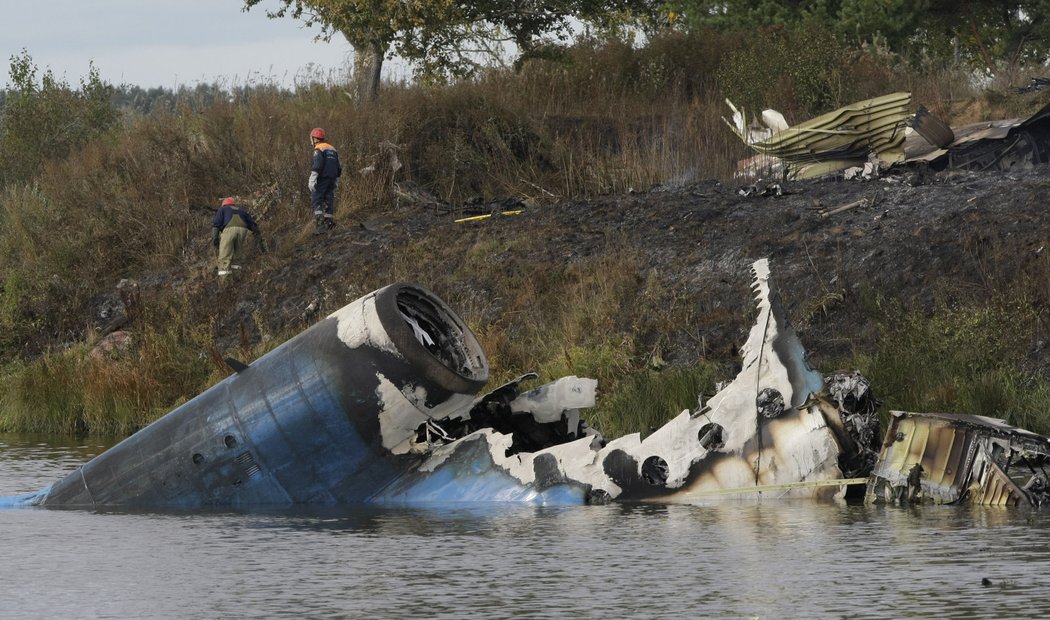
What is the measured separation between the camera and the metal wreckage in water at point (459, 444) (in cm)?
1020

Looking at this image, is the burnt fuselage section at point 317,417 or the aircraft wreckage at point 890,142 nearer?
the burnt fuselage section at point 317,417

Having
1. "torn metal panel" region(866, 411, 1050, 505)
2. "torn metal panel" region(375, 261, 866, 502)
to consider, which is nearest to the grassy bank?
"torn metal panel" region(866, 411, 1050, 505)

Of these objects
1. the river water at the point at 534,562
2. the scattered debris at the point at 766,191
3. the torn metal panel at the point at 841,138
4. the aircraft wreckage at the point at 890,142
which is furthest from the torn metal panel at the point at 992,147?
the river water at the point at 534,562

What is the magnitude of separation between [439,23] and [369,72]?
6.68ft

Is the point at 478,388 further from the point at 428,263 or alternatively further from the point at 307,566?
the point at 428,263

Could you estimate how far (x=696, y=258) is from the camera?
1805 cm

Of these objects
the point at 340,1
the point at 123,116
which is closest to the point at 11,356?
the point at 340,1

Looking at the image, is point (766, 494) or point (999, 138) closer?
point (766, 494)

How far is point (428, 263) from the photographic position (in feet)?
66.5

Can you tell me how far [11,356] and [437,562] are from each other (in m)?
14.5

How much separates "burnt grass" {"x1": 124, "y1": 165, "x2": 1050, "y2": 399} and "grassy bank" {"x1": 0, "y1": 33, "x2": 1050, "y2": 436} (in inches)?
3.6

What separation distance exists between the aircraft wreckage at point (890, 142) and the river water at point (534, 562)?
39.0ft

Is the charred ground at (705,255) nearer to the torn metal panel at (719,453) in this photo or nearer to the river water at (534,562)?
the torn metal panel at (719,453)

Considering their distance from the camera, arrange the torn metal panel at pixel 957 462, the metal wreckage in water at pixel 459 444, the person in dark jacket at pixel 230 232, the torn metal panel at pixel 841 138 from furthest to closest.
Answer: the person in dark jacket at pixel 230 232, the torn metal panel at pixel 841 138, the metal wreckage in water at pixel 459 444, the torn metal panel at pixel 957 462
